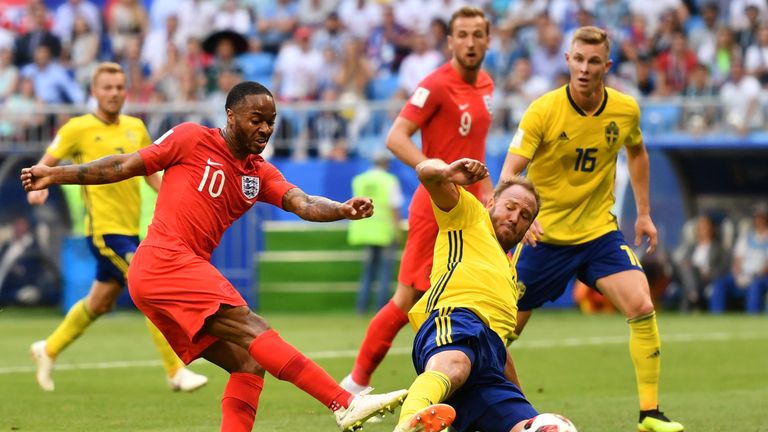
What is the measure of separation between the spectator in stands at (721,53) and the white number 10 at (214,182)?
15.8m

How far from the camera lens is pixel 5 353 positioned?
48.5ft

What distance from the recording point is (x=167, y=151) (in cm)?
736

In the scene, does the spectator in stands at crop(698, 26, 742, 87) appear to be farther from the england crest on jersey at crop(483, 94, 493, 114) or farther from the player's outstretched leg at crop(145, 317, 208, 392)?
the player's outstretched leg at crop(145, 317, 208, 392)

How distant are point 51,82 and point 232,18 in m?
3.84

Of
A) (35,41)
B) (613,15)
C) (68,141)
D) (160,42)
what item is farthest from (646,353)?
(35,41)

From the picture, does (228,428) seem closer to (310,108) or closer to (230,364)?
(230,364)

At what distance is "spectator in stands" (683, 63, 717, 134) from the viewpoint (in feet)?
68.4

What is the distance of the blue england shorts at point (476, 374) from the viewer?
7105mm

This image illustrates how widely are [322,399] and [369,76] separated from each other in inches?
655

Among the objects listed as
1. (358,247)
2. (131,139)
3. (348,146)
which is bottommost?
(358,247)

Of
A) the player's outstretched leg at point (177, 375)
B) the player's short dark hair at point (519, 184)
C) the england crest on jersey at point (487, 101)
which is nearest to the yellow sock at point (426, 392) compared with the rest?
the player's short dark hair at point (519, 184)

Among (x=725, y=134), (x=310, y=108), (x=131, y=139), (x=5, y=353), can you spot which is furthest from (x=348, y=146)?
(x=131, y=139)

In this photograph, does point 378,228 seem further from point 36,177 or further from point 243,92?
point 36,177

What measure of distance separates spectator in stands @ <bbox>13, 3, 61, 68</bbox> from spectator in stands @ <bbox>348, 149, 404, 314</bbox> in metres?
6.76
